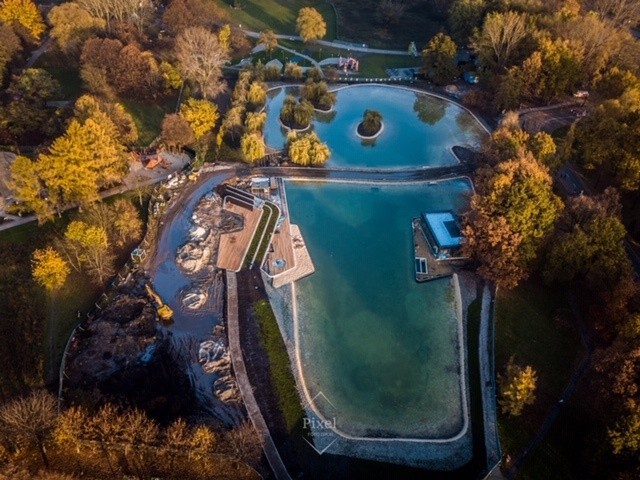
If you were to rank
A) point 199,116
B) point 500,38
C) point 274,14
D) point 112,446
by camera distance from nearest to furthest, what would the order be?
point 112,446 < point 199,116 < point 500,38 < point 274,14

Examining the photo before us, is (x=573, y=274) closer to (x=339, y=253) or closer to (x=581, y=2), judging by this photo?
(x=339, y=253)

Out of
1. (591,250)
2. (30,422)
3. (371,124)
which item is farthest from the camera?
(371,124)

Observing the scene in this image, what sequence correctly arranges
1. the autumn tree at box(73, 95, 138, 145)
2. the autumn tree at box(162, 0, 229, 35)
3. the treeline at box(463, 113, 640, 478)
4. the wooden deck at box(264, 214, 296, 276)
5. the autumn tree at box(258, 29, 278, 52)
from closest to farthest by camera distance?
the treeline at box(463, 113, 640, 478) < the wooden deck at box(264, 214, 296, 276) < the autumn tree at box(73, 95, 138, 145) < the autumn tree at box(162, 0, 229, 35) < the autumn tree at box(258, 29, 278, 52)

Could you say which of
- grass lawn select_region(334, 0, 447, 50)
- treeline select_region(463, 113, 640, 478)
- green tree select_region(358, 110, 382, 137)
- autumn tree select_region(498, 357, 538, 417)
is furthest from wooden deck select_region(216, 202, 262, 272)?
grass lawn select_region(334, 0, 447, 50)

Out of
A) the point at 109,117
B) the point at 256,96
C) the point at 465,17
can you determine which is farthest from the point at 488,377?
the point at 465,17

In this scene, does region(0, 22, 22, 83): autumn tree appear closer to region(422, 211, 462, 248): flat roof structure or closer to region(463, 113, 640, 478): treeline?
region(422, 211, 462, 248): flat roof structure

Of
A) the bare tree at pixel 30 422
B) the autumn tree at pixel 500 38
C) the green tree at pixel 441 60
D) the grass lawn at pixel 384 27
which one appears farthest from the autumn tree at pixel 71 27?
the bare tree at pixel 30 422

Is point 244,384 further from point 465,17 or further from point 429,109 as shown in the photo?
point 465,17
